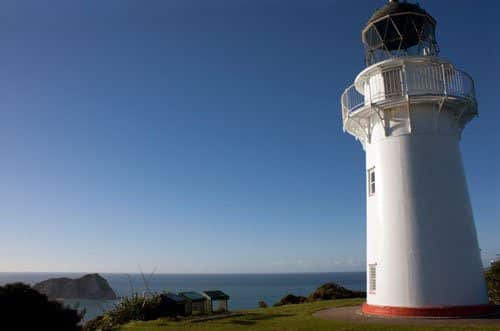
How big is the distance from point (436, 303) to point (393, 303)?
1.40 m

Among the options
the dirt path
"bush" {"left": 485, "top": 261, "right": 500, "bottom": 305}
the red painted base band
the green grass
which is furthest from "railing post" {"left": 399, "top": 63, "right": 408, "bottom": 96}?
"bush" {"left": 485, "top": 261, "right": 500, "bottom": 305}

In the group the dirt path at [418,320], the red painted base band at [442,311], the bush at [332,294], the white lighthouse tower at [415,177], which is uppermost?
the white lighthouse tower at [415,177]

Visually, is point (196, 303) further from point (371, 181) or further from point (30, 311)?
point (30, 311)

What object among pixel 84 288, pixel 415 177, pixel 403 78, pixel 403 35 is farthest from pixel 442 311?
pixel 84 288

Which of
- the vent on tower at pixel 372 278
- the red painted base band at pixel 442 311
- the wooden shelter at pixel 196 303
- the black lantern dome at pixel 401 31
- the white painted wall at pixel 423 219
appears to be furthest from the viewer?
the wooden shelter at pixel 196 303

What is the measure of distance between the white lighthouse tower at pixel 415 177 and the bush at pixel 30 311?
35.0 feet

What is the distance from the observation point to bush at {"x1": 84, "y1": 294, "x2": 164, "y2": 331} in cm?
1954

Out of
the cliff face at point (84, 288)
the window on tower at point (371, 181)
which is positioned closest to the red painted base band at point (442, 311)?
the window on tower at point (371, 181)

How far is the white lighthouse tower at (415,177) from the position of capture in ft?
48.2

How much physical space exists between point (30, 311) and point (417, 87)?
1437cm

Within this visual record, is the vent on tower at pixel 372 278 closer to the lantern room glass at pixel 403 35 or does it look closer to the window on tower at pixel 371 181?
the window on tower at pixel 371 181

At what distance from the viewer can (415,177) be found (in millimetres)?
15461

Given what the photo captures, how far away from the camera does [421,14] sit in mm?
16609

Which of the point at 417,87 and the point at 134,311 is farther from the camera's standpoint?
the point at 134,311
